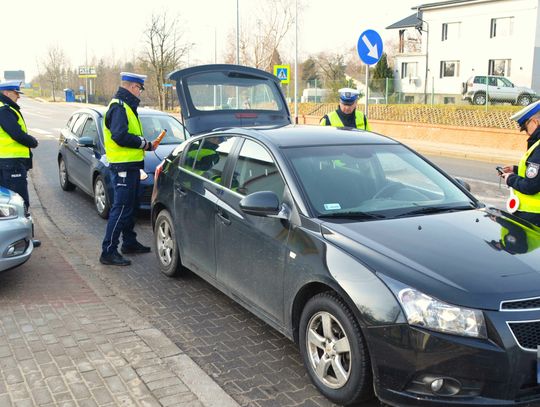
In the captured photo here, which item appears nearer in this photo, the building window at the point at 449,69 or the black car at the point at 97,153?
the black car at the point at 97,153

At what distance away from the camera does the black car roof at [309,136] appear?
15.3ft

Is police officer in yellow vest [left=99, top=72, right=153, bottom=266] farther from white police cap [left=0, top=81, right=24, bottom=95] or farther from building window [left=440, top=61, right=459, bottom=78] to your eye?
building window [left=440, top=61, right=459, bottom=78]

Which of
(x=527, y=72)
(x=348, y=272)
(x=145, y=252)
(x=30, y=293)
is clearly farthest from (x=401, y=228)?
(x=527, y=72)

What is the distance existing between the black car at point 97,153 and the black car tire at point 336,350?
16.2 ft

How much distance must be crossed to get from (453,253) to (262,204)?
1294 mm

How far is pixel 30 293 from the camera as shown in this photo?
5.39m

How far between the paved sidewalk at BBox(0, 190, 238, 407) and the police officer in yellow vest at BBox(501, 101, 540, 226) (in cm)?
285

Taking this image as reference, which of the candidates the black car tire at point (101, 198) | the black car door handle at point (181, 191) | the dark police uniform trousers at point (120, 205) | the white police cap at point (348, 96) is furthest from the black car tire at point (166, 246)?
the white police cap at point (348, 96)

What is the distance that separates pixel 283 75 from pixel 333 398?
20487mm

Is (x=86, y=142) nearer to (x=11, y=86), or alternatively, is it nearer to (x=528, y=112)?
(x=11, y=86)

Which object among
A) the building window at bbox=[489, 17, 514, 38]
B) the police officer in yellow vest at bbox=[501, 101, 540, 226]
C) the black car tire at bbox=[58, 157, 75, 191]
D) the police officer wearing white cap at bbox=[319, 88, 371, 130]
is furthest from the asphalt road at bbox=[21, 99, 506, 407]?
the building window at bbox=[489, 17, 514, 38]

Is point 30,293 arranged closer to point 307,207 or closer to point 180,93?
point 307,207

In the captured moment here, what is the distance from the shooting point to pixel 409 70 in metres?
52.0

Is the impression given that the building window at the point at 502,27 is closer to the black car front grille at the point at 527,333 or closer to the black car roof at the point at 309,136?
the black car roof at the point at 309,136
